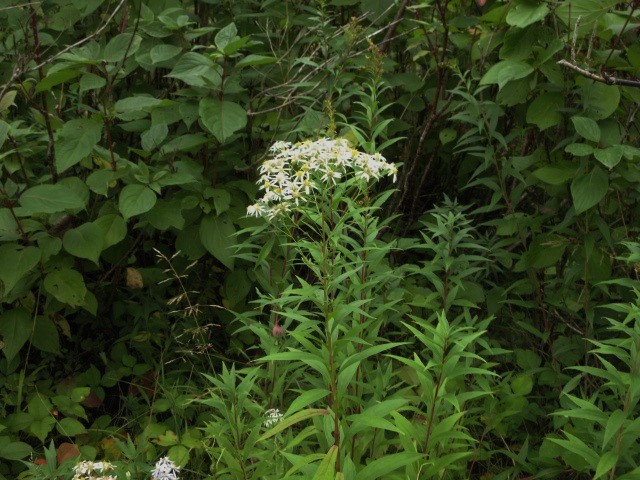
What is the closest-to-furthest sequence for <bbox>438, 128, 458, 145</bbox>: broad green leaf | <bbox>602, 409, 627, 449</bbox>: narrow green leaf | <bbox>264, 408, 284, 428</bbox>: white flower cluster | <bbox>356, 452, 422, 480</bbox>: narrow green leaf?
<bbox>356, 452, 422, 480</bbox>: narrow green leaf → <bbox>602, 409, 627, 449</bbox>: narrow green leaf → <bbox>264, 408, 284, 428</bbox>: white flower cluster → <bbox>438, 128, 458, 145</bbox>: broad green leaf

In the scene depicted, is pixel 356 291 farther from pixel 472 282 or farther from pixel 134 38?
pixel 134 38

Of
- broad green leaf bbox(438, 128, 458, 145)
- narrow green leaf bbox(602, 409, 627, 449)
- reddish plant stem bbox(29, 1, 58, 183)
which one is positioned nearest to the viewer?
narrow green leaf bbox(602, 409, 627, 449)

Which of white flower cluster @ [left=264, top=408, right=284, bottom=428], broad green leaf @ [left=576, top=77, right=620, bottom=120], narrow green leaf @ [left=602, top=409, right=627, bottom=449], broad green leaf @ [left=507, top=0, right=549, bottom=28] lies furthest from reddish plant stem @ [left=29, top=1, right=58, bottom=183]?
narrow green leaf @ [left=602, top=409, right=627, bottom=449]

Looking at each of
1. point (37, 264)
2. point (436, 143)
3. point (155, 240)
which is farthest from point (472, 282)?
point (37, 264)

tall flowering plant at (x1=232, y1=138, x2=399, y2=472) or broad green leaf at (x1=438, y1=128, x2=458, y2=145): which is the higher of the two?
tall flowering plant at (x1=232, y1=138, x2=399, y2=472)

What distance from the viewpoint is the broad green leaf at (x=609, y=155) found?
245cm

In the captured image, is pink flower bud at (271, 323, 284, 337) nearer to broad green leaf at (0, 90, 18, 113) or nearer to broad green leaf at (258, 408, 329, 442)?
broad green leaf at (258, 408, 329, 442)

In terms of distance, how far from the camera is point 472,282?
2.94m

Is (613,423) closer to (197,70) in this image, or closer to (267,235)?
(267,235)

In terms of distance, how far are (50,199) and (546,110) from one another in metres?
1.79

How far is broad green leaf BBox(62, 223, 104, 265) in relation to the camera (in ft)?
8.89

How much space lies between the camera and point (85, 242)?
2.74 meters

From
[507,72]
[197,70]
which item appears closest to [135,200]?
[197,70]

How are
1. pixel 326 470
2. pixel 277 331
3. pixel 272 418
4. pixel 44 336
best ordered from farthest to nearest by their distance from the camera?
pixel 44 336
pixel 277 331
pixel 272 418
pixel 326 470
